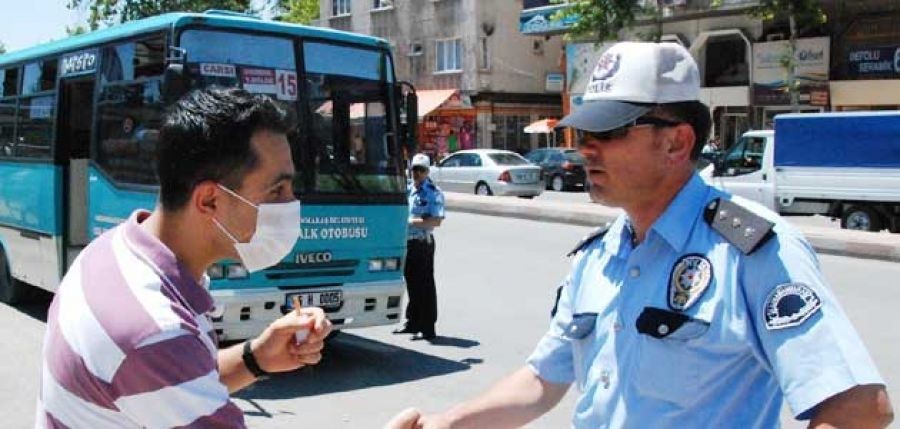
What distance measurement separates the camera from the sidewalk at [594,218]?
561 inches

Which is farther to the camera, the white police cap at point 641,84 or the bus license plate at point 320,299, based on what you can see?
the bus license plate at point 320,299

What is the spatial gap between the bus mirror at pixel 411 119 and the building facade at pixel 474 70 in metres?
33.9

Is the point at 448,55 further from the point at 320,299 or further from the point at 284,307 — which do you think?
the point at 284,307

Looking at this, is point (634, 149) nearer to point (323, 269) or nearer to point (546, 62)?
point (323, 269)

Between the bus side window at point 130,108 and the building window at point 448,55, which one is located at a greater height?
the building window at point 448,55

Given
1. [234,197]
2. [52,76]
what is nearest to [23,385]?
[52,76]

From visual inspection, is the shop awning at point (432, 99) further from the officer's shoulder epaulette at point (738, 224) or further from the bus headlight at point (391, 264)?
the officer's shoulder epaulette at point (738, 224)

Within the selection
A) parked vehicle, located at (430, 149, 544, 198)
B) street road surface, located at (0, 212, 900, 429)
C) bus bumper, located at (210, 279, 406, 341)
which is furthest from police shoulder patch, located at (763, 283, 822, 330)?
parked vehicle, located at (430, 149, 544, 198)

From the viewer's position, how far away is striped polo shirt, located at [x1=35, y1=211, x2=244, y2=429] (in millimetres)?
1692

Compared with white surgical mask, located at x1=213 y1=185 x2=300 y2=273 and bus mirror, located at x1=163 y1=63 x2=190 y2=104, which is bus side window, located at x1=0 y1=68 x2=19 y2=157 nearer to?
bus mirror, located at x1=163 y1=63 x2=190 y2=104

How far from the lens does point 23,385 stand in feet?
23.9

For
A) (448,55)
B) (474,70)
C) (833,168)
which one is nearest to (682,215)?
(833,168)

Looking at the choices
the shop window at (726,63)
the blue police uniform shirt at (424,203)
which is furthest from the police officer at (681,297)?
the shop window at (726,63)

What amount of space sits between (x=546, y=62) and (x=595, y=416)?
142ft
